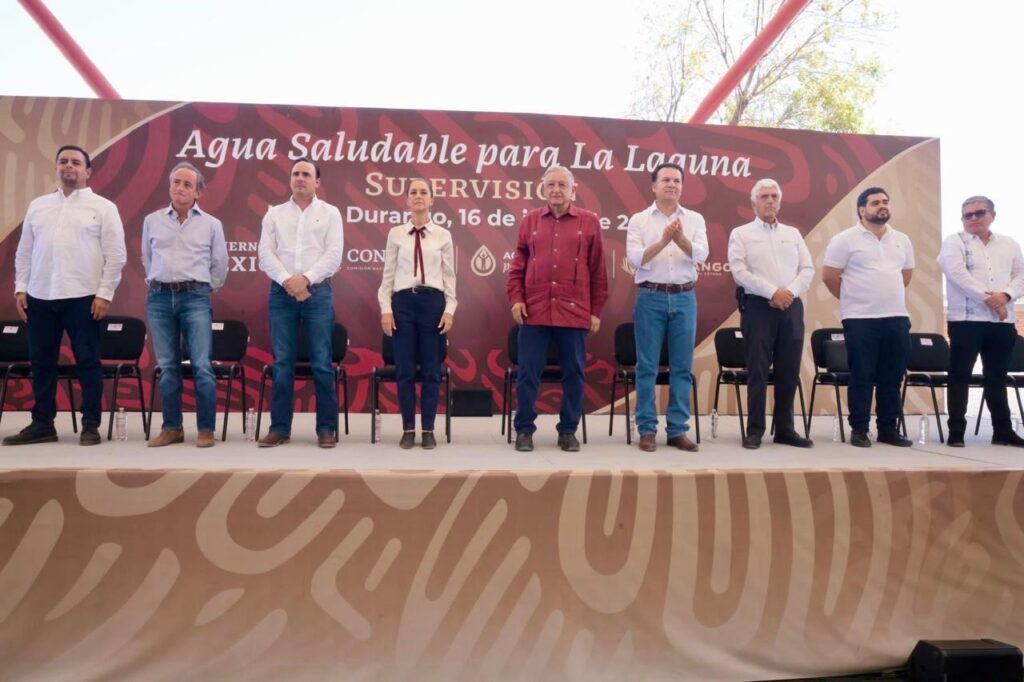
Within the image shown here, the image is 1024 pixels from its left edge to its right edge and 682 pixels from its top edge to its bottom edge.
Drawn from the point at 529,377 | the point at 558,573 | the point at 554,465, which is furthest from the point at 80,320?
the point at 558,573

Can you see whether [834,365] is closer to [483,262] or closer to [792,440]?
[792,440]

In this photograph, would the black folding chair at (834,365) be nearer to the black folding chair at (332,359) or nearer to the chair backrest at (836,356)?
the chair backrest at (836,356)

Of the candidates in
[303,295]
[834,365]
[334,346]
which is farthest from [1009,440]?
[334,346]

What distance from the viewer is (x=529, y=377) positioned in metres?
3.80

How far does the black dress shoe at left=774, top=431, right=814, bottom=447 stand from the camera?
3.94 metres

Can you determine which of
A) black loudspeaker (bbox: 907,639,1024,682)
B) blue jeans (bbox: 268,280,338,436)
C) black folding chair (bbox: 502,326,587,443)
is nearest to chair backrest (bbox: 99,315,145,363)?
blue jeans (bbox: 268,280,338,436)

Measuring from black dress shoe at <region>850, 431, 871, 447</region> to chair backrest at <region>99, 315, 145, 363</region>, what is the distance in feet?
14.9

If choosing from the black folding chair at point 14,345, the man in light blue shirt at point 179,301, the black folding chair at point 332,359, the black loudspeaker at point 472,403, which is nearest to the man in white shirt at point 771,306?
the black loudspeaker at point 472,403

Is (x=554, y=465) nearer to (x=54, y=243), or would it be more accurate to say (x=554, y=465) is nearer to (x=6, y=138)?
(x=54, y=243)

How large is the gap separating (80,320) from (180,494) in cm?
184

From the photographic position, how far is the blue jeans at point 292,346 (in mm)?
3846

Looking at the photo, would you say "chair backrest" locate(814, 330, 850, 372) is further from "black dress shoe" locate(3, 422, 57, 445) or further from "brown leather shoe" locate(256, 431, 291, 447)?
"black dress shoe" locate(3, 422, 57, 445)

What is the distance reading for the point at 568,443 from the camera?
373 cm

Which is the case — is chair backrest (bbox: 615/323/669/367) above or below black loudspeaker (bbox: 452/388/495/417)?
above
